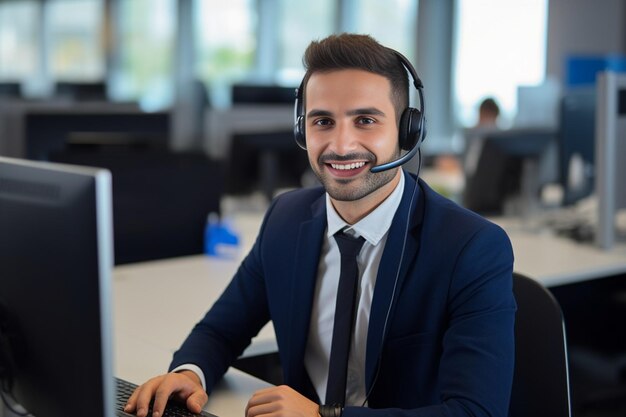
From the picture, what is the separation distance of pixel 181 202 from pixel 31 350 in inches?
72.7

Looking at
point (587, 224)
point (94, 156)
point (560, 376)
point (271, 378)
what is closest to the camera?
point (560, 376)

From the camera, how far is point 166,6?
11.6 metres

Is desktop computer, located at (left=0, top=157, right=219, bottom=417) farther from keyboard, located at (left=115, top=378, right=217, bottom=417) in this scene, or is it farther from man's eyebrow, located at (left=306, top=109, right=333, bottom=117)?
man's eyebrow, located at (left=306, top=109, right=333, bottom=117)

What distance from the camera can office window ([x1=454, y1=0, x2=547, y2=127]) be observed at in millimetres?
7527

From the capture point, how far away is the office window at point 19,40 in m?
15.0

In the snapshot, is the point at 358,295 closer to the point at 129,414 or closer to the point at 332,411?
the point at 332,411

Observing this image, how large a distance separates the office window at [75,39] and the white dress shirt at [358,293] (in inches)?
482

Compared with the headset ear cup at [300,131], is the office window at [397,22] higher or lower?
higher

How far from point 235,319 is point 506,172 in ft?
7.51

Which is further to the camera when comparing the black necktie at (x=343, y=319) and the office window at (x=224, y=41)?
the office window at (x=224, y=41)

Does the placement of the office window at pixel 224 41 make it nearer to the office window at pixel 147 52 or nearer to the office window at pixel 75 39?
the office window at pixel 147 52

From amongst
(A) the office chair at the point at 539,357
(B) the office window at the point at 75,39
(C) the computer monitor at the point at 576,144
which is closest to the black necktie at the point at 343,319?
(A) the office chair at the point at 539,357

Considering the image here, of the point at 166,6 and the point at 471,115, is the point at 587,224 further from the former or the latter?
the point at 166,6

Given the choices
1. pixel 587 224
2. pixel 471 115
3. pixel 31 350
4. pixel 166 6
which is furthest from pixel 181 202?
pixel 166 6
